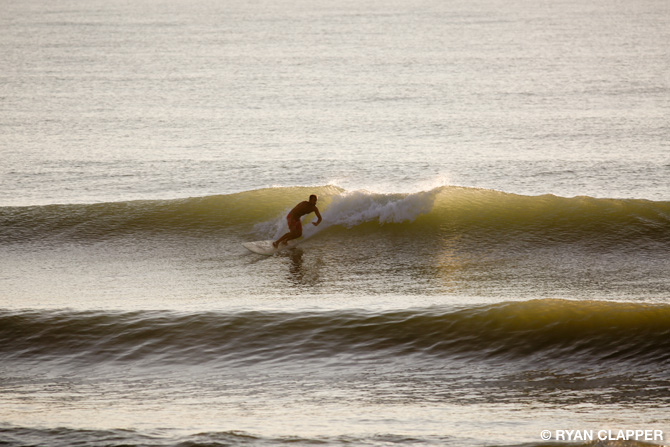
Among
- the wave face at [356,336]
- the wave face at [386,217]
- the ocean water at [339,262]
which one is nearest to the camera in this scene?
the ocean water at [339,262]

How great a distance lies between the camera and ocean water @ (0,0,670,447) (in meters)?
7.93

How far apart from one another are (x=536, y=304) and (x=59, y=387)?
21.5 feet

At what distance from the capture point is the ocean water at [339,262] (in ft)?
26.0

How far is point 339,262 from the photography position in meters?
15.5

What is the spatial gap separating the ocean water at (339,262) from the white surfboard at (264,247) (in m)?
0.26

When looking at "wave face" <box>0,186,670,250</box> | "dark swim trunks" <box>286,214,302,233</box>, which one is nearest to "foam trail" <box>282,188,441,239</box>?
"wave face" <box>0,186,670,250</box>

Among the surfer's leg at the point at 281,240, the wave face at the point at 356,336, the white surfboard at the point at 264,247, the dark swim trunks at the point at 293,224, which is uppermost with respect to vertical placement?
the dark swim trunks at the point at 293,224

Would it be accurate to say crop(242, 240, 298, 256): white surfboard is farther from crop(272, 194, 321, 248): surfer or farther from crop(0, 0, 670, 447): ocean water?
crop(0, 0, 670, 447): ocean water

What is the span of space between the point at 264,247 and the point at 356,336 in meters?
6.30

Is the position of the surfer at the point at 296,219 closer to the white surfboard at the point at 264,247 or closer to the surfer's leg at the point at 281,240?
the surfer's leg at the point at 281,240

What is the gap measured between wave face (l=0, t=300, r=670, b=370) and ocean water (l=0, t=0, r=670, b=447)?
0.04 metres

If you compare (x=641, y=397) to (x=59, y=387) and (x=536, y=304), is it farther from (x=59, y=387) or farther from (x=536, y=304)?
(x=59, y=387)

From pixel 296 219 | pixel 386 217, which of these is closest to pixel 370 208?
pixel 386 217

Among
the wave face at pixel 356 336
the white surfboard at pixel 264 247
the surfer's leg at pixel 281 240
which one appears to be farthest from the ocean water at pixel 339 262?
the surfer's leg at pixel 281 240
